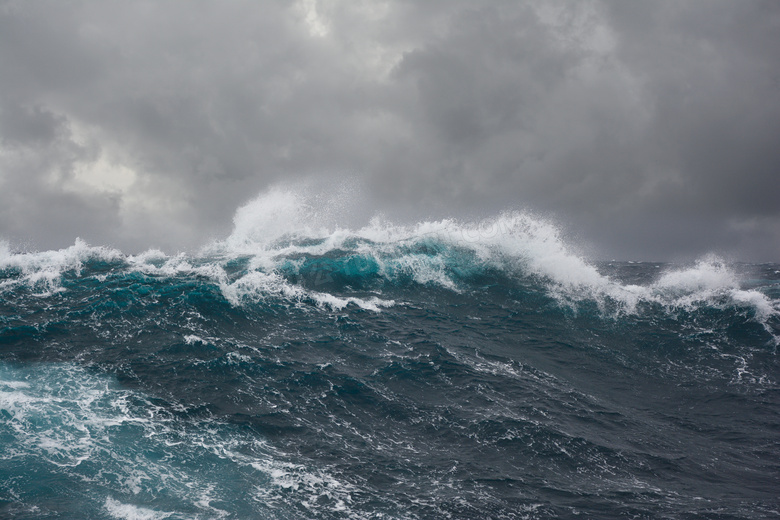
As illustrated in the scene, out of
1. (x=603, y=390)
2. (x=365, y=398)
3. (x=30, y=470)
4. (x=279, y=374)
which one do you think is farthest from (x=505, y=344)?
(x=30, y=470)

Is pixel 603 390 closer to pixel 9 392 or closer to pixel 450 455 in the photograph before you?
pixel 450 455

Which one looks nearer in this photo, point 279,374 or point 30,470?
point 30,470

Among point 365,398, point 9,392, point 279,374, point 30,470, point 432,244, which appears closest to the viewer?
point 30,470

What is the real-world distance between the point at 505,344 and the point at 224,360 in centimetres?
2345

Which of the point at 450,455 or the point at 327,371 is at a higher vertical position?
the point at 327,371

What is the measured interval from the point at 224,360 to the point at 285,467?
1305cm

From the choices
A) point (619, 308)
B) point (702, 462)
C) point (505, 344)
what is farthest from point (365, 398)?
point (619, 308)

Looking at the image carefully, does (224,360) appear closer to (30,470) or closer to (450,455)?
(30,470)

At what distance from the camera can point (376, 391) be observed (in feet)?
99.1

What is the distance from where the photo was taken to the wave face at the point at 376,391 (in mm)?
20391

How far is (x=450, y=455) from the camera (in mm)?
23625

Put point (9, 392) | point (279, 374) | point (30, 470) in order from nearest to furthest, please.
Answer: point (30, 470), point (9, 392), point (279, 374)

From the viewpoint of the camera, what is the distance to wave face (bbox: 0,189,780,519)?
20391 millimetres

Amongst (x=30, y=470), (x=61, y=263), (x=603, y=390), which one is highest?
(x=61, y=263)
